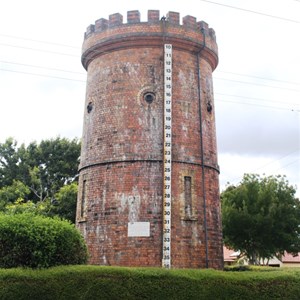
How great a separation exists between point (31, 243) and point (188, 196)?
6589 millimetres

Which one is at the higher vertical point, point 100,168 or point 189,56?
point 189,56

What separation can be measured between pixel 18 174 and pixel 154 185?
1681 cm

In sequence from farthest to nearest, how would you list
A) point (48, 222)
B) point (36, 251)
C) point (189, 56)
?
1. point (189, 56)
2. point (48, 222)
3. point (36, 251)

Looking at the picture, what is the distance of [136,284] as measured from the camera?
9.83 meters

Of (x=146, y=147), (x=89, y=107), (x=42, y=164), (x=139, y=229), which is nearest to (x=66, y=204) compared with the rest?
(x=42, y=164)

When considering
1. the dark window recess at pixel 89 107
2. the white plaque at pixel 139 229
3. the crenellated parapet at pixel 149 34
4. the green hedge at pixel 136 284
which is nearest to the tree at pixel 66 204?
the dark window recess at pixel 89 107

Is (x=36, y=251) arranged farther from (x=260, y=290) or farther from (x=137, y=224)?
(x=260, y=290)

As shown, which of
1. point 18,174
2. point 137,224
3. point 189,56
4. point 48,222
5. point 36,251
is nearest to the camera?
point 36,251

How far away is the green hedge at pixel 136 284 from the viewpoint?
9250mm

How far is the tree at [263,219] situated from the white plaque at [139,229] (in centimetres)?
1003

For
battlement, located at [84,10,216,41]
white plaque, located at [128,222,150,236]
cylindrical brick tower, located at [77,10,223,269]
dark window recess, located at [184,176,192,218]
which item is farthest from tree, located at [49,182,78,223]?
dark window recess, located at [184,176,192,218]

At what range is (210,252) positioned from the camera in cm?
1486

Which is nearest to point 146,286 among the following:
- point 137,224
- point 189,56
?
point 137,224

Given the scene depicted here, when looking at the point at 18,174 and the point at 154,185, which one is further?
the point at 18,174
